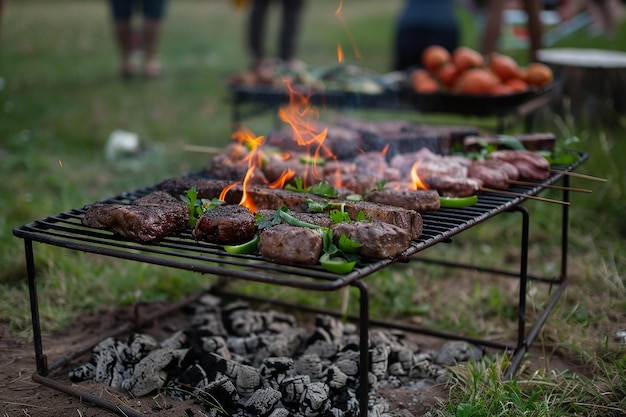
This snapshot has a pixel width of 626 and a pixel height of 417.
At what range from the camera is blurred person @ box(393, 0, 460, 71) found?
921cm

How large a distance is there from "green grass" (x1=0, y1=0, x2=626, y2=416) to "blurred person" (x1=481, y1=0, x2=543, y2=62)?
1101 millimetres

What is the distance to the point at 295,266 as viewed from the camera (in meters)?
2.68

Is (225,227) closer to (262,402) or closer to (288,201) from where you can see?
(288,201)

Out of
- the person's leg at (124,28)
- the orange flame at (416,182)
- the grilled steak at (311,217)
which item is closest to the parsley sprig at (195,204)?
the grilled steak at (311,217)

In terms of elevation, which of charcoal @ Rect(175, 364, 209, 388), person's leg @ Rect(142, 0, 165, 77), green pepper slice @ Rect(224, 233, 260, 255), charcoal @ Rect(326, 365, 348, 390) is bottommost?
charcoal @ Rect(175, 364, 209, 388)

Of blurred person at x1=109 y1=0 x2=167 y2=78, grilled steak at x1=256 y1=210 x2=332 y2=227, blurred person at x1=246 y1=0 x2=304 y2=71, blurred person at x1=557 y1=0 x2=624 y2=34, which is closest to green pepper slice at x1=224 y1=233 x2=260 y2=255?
grilled steak at x1=256 y1=210 x2=332 y2=227

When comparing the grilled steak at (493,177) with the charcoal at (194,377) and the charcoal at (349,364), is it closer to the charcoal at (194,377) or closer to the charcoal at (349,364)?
the charcoal at (349,364)

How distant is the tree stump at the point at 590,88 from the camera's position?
780 cm

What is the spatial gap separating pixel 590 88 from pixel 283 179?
544cm

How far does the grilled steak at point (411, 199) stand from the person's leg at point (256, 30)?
7093 millimetres

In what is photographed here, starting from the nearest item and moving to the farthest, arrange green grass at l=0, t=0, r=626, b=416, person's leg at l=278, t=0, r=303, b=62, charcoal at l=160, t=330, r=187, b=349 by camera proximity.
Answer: green grass at l=0, t=0, r=626, b=416 → charcoal at l=160, t=330, r=187, b=349 → person's leg at l=278, t=0, r=303, b=62

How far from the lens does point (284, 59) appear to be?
1028 centimetres

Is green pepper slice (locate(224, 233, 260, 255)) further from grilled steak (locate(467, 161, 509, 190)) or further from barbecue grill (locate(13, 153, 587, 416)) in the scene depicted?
grilled steak (locate(467, 161, 509, 190))

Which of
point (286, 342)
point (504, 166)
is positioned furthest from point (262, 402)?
point (504, 166)
